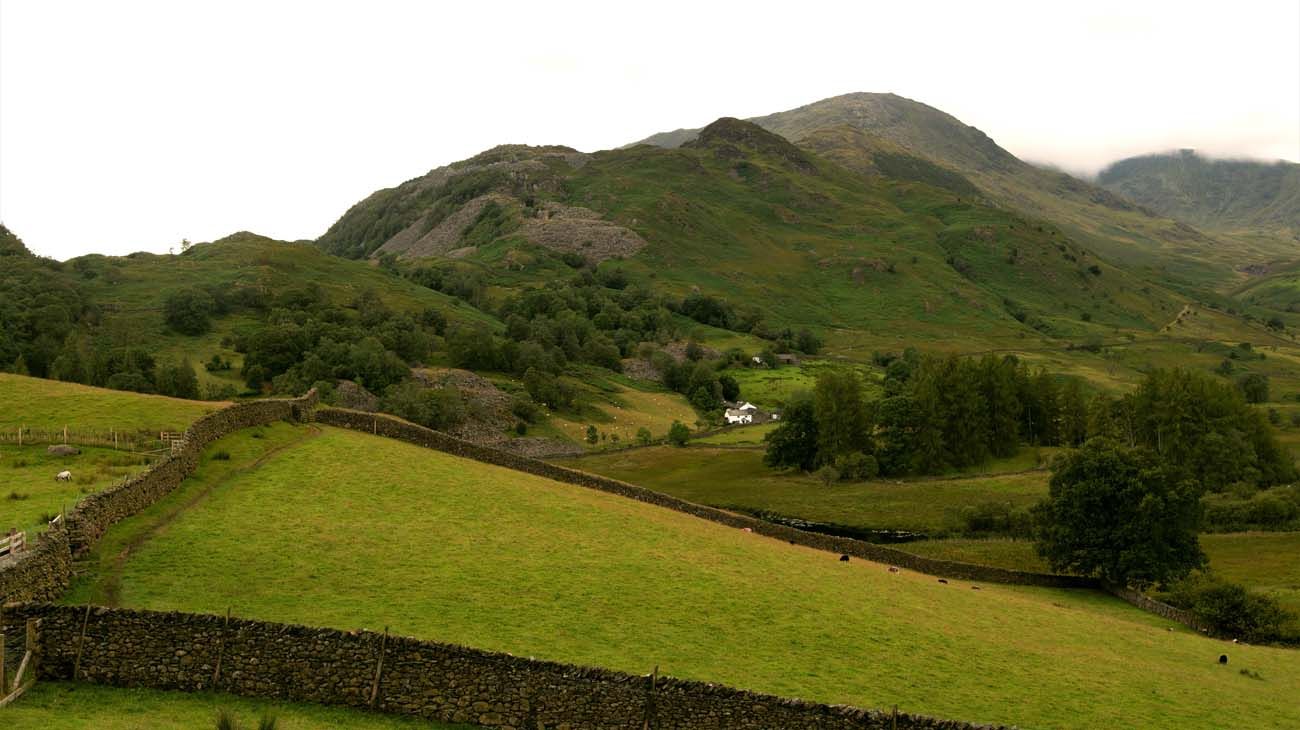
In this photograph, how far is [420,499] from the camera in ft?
140

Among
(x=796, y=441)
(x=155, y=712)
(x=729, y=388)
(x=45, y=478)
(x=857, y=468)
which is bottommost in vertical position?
(x=857, y=468)

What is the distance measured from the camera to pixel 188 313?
554ft

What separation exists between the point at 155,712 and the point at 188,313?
166513 mm

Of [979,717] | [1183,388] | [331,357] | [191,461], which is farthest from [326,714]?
[331,357]

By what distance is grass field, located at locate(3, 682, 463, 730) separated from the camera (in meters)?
19.8

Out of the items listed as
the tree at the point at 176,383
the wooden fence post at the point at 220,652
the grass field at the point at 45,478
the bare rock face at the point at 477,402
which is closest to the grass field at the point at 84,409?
the grass field at the point at 45,478

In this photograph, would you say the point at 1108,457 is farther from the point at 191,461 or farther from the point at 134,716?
the point at 134,716

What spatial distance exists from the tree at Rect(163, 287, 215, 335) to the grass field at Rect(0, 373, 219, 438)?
380ft

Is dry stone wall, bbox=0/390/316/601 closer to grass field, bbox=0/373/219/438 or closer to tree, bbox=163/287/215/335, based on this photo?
grass field, bbox=0/373/219/438

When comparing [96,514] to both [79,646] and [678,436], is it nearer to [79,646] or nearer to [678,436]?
[79,646]

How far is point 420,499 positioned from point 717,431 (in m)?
115

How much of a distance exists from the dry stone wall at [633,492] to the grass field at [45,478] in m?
15.7

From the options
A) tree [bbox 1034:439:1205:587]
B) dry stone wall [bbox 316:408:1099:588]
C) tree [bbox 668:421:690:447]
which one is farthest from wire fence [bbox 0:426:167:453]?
tree [bbox 668:421:690:447]

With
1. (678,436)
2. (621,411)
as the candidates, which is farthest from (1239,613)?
(621,411)
